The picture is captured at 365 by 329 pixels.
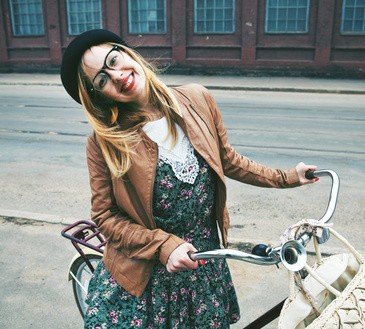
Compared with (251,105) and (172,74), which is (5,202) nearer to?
(251,105)

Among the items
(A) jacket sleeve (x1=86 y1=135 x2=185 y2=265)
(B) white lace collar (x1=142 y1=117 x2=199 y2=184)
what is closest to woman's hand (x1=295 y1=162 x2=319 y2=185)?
(B) white lace collar (x1=142 y1=117 x2=199 y2=184)

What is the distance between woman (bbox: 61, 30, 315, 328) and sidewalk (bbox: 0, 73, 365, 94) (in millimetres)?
15410

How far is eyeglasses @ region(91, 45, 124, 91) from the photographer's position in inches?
76.7

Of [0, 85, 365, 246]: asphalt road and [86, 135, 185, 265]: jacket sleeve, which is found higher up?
[86, 135, 185, 265]: jacket sleeve

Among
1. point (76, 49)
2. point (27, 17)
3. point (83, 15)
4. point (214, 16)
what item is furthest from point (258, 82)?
point (76, 49)

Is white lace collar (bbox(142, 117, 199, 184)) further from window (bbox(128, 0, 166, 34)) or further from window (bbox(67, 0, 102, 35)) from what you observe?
window (bbox(67, 0, 102, 35))

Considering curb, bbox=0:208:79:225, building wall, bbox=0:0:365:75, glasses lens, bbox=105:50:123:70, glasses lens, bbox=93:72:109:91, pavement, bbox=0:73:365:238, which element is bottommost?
pavement, bbox=0:73:365:238

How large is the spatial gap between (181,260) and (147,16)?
69.0 ft

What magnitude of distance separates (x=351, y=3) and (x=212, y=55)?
20.9ft

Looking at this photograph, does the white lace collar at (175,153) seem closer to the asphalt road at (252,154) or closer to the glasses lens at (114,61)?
the glasses lens at (114,61)

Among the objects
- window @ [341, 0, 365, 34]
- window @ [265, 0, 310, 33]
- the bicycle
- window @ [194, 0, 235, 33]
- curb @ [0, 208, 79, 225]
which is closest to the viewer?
the bicycle

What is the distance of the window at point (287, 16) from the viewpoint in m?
19.3

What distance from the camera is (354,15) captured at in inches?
744

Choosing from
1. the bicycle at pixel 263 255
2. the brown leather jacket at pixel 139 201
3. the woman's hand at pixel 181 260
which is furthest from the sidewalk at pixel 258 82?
the woman's hand at pixel 181 260
